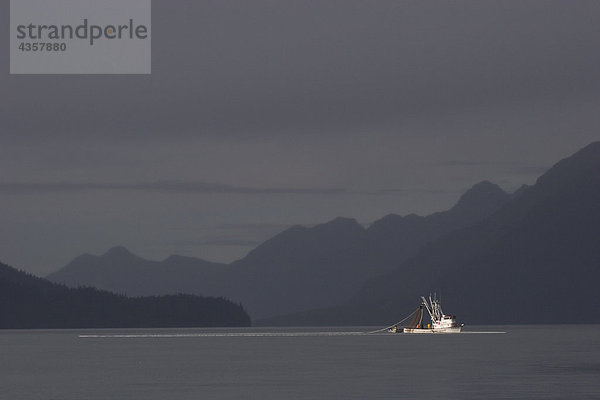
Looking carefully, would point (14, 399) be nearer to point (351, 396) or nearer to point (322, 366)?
point (351, 396)

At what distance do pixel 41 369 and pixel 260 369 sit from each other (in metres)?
32.9

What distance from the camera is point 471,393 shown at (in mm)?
106688

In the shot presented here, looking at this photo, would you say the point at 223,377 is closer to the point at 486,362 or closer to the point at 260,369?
the point at 260,369

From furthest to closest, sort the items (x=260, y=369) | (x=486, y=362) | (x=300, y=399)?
(x=486, y=362), (x=260, y=369), (x=300, y=399)

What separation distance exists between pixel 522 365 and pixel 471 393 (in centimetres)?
5884

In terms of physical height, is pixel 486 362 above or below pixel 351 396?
above

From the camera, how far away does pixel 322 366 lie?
163 metres

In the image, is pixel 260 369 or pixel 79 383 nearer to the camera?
Result: pixel 79 383

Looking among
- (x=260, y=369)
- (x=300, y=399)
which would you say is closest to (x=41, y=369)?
(x=260, y=369)

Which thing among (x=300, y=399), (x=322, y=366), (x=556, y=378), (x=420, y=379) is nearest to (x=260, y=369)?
(x=322, y=366)

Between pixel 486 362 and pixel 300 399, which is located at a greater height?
pixel 486 362

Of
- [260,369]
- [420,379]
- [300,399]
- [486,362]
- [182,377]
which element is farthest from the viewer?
[486,362]

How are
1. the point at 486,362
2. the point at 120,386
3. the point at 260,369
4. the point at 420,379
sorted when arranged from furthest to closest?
the point at 486,362 → the point at 260,369 → the point at 420,379 → the point at 120,386

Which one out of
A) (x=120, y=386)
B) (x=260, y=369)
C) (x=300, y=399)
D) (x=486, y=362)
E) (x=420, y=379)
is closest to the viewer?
(x=300, y=399)
